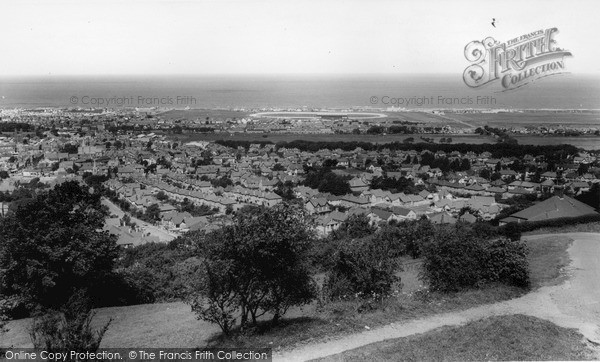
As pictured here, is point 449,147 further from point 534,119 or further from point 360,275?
point 360,275

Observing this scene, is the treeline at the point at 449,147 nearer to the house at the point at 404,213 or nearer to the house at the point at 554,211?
the house at the point at 404,213

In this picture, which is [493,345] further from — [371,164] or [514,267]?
[371,164]

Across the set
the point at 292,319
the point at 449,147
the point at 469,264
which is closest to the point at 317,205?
the point at 469,264

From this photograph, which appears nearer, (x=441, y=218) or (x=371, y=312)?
(x=371, y=312)

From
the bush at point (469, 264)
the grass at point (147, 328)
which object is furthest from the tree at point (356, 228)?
the grass at point (147, 328)

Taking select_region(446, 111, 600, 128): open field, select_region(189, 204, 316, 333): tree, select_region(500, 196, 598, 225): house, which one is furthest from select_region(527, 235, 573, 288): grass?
select_region(446, 111, 600, 128): open field

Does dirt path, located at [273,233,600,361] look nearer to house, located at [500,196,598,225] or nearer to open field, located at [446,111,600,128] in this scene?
house, located at [500,196,598,225]
